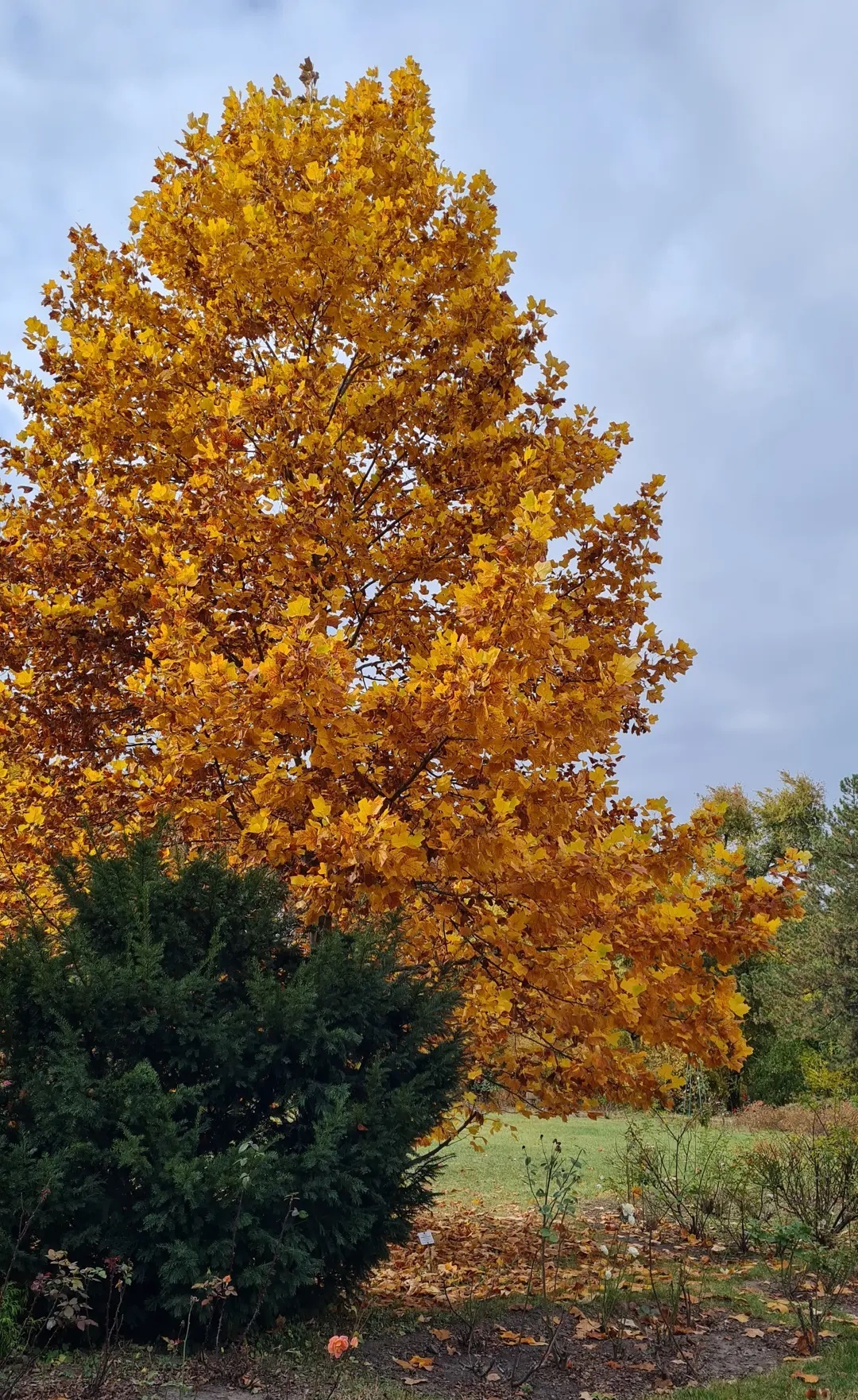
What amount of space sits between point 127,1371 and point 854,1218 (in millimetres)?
5471

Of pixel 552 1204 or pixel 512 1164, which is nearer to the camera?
pixel 552 1204

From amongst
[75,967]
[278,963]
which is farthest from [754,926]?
[75,967]

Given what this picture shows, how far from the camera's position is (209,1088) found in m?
4.15

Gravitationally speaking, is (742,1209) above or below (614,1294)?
above

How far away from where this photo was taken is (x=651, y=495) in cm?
653

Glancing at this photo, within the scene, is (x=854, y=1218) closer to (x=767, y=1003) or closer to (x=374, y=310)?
(x=374, y=310)

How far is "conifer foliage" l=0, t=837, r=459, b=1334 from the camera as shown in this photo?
3.82 meters

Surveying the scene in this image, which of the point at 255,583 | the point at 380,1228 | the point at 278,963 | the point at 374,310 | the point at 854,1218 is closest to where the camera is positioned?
the point at 380,1228

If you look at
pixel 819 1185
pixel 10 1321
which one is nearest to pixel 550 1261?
pixel 819 1185

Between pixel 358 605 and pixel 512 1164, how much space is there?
9.86 metres

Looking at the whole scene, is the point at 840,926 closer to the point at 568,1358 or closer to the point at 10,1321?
the point at 568,1358

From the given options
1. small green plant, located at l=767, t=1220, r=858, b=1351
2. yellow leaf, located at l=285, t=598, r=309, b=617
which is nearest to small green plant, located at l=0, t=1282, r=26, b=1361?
yellow leaf, located at l=285, t=598, r=309, b=617

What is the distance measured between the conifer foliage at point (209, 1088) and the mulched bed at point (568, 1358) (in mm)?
570

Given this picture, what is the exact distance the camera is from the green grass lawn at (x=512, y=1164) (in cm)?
1135
